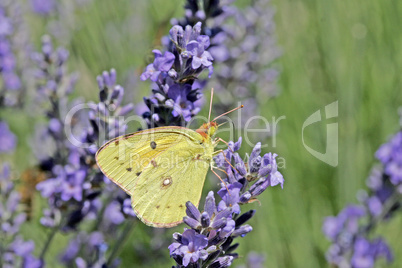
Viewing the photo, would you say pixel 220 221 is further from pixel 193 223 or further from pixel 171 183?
pixel 171 183

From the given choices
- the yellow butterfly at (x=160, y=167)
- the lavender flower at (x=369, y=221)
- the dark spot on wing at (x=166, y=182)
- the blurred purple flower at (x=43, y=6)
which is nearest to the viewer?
the yellow butterfly at (x=160, y=167)

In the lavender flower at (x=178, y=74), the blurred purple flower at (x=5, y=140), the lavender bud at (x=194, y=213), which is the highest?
the lavender flower at (x=178, y=74)

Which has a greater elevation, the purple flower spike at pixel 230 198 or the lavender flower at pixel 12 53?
the lavender flower at pixel 12 53

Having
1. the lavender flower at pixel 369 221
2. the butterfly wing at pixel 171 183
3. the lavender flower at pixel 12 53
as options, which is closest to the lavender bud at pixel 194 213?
the butterfly wing at pixel 171 183

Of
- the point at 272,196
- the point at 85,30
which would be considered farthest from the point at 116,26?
the point at 272,196

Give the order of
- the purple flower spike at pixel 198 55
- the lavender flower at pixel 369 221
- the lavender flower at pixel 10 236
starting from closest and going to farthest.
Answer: the purple flower spike at pixel 198 55 < the lavender flower at pixel 10 236 < the lavender flower at pixel 369 221

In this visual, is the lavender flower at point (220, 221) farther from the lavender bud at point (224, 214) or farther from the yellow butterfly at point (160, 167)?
the yellow butterfly at point (160, 167)

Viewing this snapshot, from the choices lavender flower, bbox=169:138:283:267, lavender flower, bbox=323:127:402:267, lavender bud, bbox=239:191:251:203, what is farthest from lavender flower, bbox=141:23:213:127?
→ lavender flower, bbox=323:127:402:267
